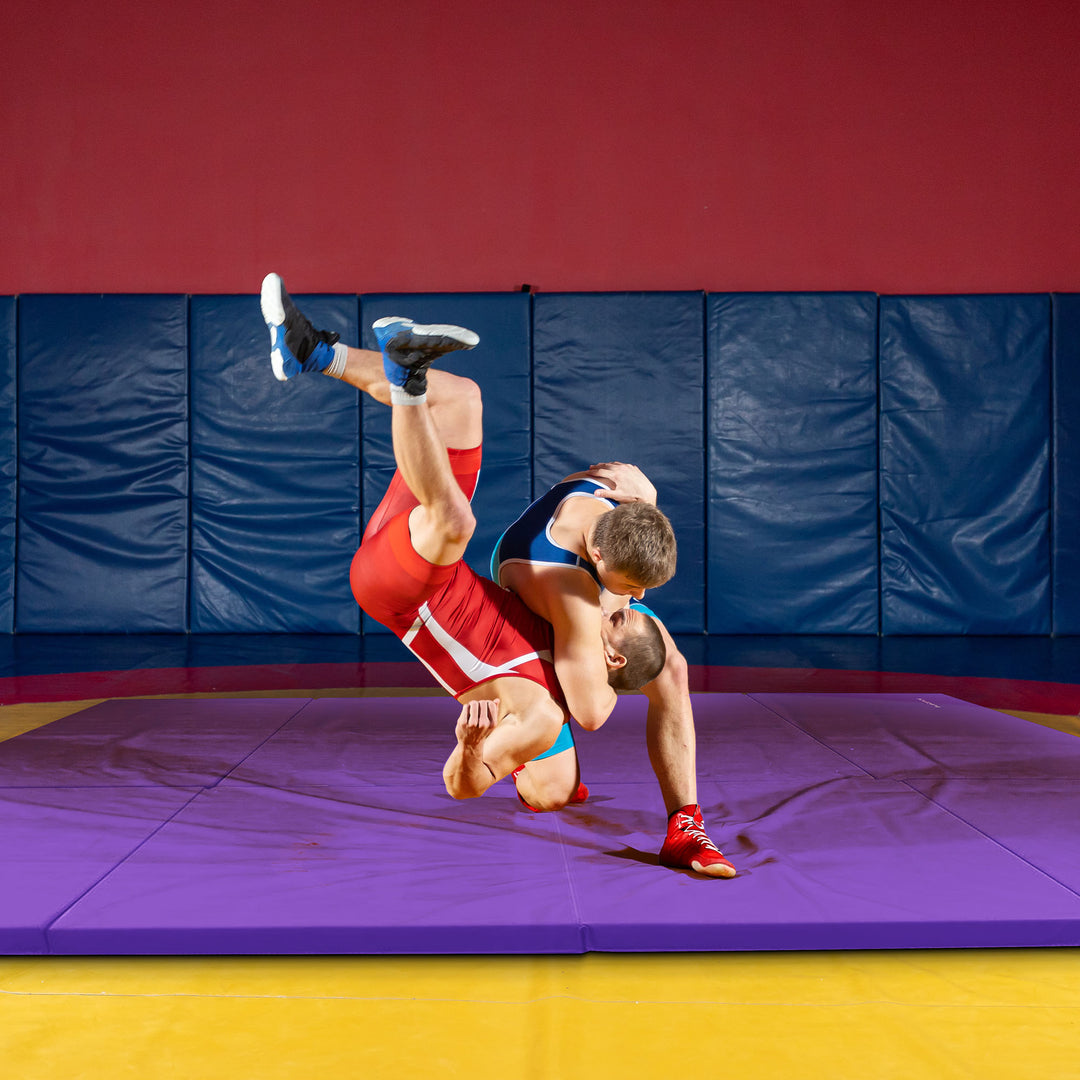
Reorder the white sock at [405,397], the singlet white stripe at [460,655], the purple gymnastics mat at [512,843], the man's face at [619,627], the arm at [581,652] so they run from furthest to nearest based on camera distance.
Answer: the singlet white stripe at [460,655]
the man's face at [619,627]
the arm at [581,652]
the white sock at [405,397]
the purple gymnastics mat at [512,843]

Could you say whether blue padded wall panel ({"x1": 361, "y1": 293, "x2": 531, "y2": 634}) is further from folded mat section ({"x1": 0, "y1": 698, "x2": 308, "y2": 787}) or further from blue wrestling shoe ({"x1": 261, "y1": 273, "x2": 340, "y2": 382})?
blue wrestling shoe ({"x1": 261, "y1": 273, "x2": 340, "y2": 382})

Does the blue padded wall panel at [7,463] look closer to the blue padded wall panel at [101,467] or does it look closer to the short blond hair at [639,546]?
the blue padded wall panel at [101,467]

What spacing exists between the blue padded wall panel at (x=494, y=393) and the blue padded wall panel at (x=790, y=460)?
1.29 meters

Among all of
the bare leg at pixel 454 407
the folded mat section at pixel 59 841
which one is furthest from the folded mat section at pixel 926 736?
the folded mat section at pixel 59 841

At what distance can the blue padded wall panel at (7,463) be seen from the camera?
701 centimetres

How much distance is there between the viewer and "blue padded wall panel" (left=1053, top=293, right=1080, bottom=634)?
700 centimetres

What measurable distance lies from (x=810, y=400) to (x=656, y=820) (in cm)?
488

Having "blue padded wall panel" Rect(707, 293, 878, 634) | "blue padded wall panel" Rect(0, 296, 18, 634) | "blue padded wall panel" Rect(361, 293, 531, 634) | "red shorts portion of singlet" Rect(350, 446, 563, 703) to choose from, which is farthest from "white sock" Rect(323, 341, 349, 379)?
"blue padded wall panel" Rect(0, 296, 18, 634)

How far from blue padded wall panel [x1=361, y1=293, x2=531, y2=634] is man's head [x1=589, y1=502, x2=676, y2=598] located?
14.5 ft

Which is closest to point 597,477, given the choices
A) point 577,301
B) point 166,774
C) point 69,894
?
point 166,774

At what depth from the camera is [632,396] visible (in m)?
7.00

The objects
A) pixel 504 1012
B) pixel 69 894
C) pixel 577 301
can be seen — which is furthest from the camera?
pixel 577 301

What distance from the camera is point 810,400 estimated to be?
702 centimetres

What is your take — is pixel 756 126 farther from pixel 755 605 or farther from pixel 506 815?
pixel 506 815
